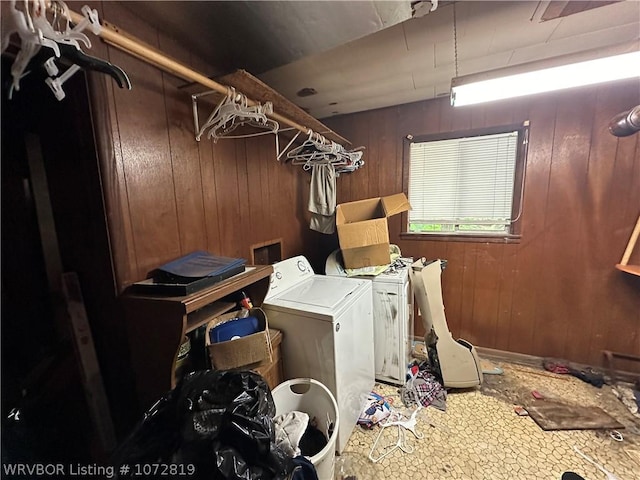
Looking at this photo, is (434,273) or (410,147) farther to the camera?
(410,147)

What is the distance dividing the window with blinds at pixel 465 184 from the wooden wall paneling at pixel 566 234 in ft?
0.92

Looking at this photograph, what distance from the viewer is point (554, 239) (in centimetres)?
218

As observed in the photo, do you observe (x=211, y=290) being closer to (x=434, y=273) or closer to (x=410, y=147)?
(x=434, y=273)

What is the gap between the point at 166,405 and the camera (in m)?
0.90

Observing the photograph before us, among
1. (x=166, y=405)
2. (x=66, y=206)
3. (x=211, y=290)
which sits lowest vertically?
(x=166, y=405)

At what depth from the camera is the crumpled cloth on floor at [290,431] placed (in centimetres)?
101

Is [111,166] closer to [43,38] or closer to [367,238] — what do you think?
[43,38]

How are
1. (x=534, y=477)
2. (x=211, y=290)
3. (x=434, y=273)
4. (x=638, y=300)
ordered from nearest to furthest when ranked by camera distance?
(x=211, y=290), (x=534, y=477), (x=638, y=300), (x=434, y=273)

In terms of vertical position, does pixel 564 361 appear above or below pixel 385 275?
below

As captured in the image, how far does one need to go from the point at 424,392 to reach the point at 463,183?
6.04ft

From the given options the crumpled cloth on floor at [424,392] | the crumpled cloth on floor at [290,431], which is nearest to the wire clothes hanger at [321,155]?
the crumpled cloth on floor at [290,431]

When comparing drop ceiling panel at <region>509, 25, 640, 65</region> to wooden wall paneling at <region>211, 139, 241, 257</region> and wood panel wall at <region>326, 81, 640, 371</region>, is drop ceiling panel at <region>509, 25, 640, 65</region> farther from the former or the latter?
wooden wall paneling at <region>211, 139, 241, 257</region>

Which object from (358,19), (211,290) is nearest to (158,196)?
(211,290)

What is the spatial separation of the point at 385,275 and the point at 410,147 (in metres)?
1.32
